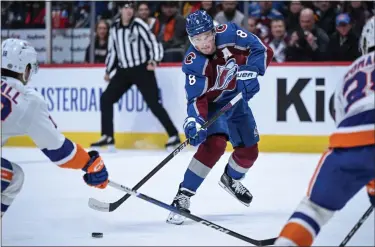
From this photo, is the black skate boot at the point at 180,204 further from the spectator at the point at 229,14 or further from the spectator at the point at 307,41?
the spectator at the point at 229,14

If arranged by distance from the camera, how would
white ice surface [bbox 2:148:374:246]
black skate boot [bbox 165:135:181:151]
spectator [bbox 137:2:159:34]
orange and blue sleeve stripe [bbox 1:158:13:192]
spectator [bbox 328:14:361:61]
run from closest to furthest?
orange and blue sleeve stripe [bbox 1:158:13:192], white ice surface [bbox 2:148:374:246], spectator [bbox 328:14:361:61], black skate boot [bbox 165:135:181:151], spectator [bbox 137:2:159:34]

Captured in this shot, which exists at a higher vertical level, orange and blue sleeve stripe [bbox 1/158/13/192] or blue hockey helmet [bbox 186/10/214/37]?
blue hockey helmet [bbox 186/10/214/37]

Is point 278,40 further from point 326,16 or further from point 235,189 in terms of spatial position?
point 235,189

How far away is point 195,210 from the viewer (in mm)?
3779

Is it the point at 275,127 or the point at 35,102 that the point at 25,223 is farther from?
the point at 275,127

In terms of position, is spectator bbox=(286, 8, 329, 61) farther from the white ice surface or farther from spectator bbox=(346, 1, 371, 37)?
the white ice surface

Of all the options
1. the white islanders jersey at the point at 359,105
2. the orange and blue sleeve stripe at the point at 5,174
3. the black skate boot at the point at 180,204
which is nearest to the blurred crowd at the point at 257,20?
the black skate boot at the point at 180,204

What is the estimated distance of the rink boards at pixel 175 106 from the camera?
20.2 feet

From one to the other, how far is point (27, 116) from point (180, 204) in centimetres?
95

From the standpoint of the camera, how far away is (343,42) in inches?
224

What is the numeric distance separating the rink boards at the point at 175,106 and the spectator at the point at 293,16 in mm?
374

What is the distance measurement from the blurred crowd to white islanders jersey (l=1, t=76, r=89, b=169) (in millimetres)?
3033

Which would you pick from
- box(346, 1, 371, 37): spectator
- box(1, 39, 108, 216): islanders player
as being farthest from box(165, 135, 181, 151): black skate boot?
box(1, 39, 108, 216): islanders player

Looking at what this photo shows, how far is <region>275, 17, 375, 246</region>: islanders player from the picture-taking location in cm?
226
